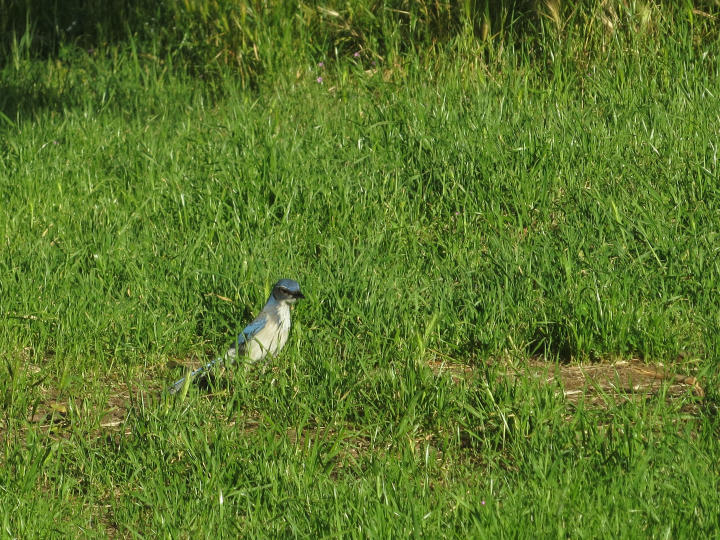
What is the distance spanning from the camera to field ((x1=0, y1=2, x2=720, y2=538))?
3.79 m

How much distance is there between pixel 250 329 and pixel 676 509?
227cm

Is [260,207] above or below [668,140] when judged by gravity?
below

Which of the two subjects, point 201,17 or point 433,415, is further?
point 201,17

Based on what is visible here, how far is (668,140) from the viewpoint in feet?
20.1

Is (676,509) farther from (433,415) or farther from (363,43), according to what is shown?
(363,43)

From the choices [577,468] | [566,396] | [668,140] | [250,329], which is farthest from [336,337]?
[668,140]

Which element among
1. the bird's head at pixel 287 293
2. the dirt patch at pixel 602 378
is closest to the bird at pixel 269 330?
the bird's head at pixel 287 293

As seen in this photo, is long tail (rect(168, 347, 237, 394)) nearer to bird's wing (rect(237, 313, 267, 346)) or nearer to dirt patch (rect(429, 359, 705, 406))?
bird's wing (rect(237, 313, 267, 346))

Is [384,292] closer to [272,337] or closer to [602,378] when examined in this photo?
[272,337]

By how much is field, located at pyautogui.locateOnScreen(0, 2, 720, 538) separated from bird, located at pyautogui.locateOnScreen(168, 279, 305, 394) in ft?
0.26

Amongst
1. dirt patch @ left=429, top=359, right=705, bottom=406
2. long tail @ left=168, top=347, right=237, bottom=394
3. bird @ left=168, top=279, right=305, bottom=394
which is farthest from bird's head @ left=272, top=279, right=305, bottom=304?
dirt patch @ left=429, top=359, right=705, bottom=406

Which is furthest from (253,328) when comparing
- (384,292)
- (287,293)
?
(384,292)

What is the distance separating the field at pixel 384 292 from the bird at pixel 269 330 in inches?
3.1

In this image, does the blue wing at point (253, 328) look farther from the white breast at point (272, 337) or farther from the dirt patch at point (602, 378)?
Answer: the dirt patch at point (602, 378)
